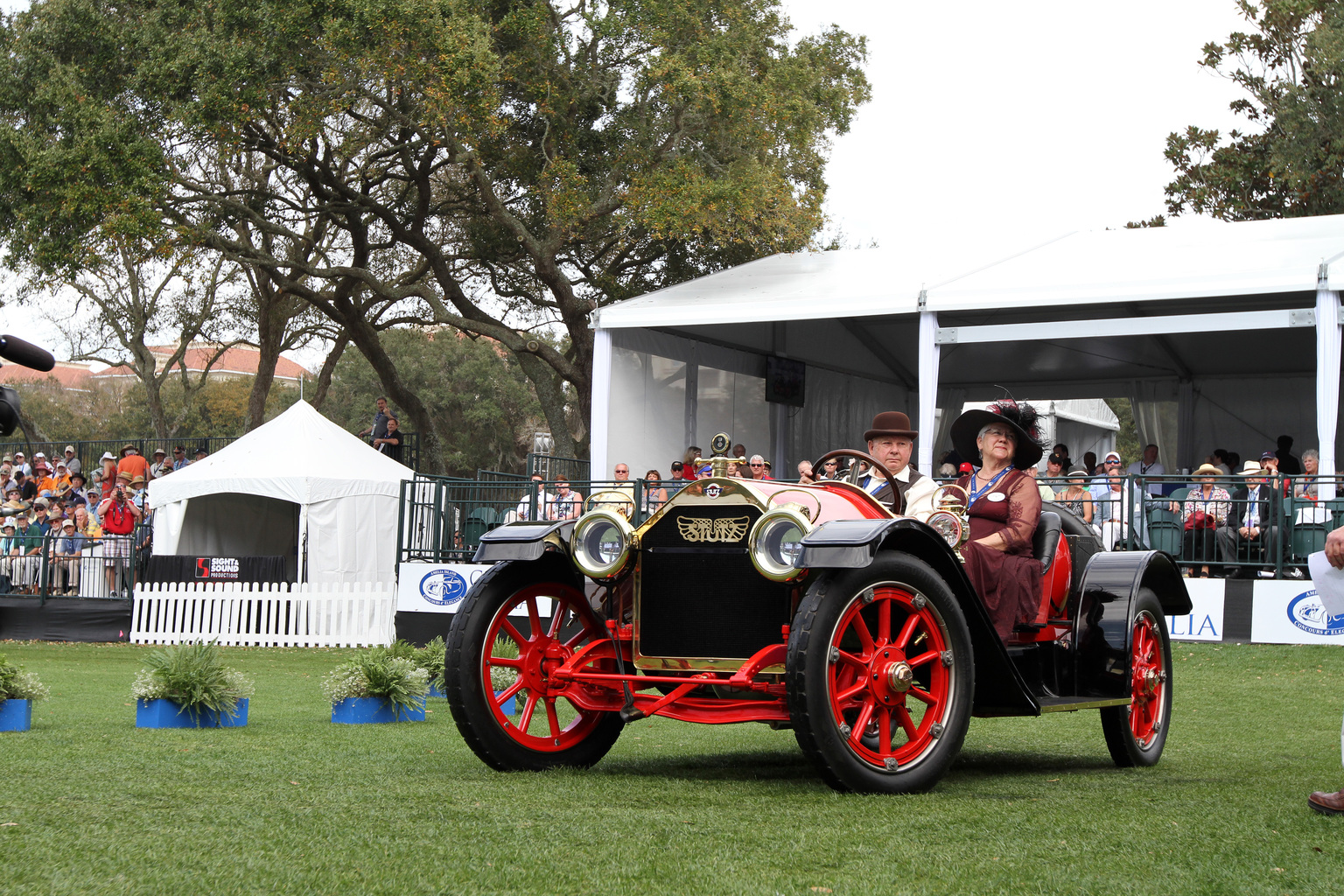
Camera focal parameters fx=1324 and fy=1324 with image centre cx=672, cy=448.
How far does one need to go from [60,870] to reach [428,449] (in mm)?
26274

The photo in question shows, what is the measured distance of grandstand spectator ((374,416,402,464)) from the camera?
24.0m

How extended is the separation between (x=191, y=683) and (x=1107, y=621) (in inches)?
198

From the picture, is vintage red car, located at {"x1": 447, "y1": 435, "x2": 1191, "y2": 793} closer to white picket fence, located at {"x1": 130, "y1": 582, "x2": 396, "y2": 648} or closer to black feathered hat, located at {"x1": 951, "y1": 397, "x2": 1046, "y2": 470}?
black feathered hat, located at {"x1": 951, "y1": 397, "x2": 1046, "y2": 470}

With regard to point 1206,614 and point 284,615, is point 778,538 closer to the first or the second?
point 1206,614

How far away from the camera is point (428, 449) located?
29.4 m

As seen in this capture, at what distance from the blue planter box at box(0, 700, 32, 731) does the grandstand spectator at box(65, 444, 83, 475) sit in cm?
1947

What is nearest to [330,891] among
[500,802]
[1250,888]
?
[500,802]

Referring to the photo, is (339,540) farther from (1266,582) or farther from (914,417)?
(1266,582)

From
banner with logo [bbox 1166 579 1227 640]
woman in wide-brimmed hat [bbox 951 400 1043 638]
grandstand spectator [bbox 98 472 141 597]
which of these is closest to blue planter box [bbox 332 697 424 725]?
woman in wide-brimmed hat [bbox 951 400 1043 638]

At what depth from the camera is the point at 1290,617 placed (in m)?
13.0

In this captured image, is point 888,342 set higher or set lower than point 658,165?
lower

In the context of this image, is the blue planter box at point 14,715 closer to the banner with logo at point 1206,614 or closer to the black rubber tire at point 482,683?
the black rubber tire at point 482,683

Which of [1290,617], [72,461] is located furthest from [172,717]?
[72,461]

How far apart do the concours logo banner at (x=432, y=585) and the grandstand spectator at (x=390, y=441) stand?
7304mm
